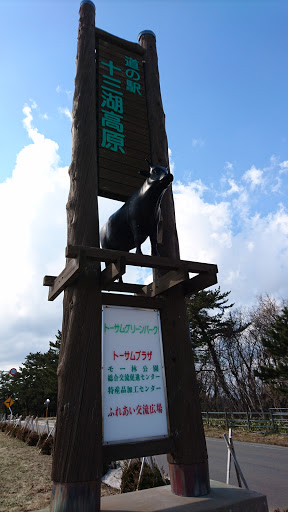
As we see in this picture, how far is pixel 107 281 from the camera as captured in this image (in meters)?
3.72

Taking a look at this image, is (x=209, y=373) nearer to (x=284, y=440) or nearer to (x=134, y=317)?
(x=284, y=440)

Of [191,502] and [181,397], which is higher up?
[181,397]

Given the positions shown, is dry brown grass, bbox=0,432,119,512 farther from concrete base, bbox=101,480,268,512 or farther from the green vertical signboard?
the green vertical signboard

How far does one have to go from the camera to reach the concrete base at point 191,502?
10.5ft

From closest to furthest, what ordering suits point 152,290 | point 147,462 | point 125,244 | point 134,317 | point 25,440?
1. point 134,317
2. point 152,290
3. point 125,244
4. point 147,462
5. point 25,440

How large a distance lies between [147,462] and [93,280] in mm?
3911

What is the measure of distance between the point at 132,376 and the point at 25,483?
5192 mm

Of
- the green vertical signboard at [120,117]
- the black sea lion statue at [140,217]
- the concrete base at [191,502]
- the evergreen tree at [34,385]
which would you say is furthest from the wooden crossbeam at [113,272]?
the evergreen tree at [34,385]

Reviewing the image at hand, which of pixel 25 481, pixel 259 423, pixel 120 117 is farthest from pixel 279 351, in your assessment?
pixel 120 117

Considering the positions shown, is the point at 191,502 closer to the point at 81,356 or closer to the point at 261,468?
the point at 81,356

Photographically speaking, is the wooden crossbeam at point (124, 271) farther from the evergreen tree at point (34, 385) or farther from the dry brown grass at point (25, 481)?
the evergreen tree at point (34, 385)

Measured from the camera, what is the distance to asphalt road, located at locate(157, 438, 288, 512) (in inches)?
240

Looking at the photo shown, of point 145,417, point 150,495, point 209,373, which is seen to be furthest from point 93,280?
point 209,373

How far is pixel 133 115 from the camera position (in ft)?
17.9
